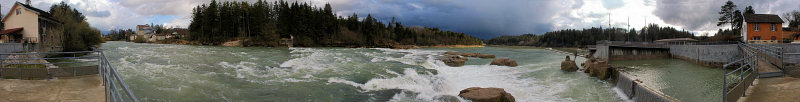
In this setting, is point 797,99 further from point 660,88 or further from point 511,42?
point 511,42

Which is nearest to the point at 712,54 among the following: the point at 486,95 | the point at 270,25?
the point at 486,95

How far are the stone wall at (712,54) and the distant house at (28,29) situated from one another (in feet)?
151

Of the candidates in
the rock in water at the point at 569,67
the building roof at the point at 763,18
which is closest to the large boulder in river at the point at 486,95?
the rock in water at the point at 569,67

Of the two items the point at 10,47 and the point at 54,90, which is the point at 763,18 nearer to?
the point at 54,90

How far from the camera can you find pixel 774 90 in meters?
8.64

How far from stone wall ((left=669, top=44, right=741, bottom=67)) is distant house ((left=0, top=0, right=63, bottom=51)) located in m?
45.9

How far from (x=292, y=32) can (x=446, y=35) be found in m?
Answer: 71.4

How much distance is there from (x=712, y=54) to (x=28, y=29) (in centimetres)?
4980

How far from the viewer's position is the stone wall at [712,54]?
2542 cm

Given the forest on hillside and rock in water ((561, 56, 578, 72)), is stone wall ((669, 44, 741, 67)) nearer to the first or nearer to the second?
rock in water ((561, 56, 578, 72))

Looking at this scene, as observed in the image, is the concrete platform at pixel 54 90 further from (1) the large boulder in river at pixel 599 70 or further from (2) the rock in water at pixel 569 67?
(2) the rock in water at pixel 569 67

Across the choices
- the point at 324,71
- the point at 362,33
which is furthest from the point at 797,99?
the point at 362,33

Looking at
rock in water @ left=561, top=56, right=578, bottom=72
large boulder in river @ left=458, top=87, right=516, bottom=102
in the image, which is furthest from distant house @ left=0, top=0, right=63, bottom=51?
rock in water @ left=561, top=56, right=578, bottom=72

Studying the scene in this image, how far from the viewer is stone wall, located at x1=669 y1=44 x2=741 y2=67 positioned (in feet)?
83.4
